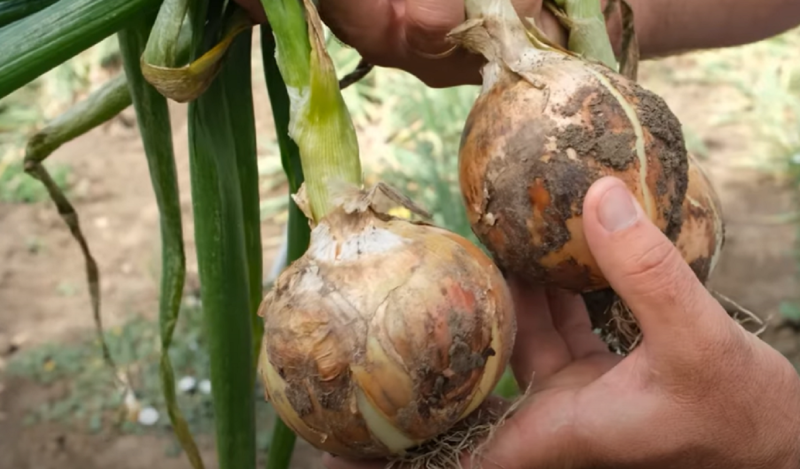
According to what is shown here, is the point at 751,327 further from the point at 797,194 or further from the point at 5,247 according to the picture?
the point at 5,247

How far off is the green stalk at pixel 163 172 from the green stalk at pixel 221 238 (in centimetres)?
3

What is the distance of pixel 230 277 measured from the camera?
865 millimetres

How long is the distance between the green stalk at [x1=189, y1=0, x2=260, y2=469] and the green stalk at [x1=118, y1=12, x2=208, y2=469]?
0.11 feet

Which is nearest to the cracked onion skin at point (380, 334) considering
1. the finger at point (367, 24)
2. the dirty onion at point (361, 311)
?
the dirty onion at point (361, 311)

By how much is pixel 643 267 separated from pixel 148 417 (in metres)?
1.27

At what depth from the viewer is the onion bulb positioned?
2.30 feet

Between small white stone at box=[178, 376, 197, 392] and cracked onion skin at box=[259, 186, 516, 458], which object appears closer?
cracked onion skin at box=[259, 186, 516, 458]

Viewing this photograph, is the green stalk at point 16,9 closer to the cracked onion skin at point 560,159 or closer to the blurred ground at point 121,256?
the cracked onion skin at point 560,159

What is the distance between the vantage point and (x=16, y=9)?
30.8 inches

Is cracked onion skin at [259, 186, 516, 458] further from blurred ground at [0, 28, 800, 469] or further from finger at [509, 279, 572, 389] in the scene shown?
blurred ground at [0, 28, 800, 469]

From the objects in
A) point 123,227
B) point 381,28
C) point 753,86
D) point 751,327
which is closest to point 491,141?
point 381,28

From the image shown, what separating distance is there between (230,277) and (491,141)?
309 millimetres

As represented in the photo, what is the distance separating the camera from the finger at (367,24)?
0.92 m

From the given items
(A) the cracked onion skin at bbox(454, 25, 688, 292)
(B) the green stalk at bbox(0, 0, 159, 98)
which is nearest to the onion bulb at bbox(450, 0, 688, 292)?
(A) the cracked onion skin at bbox(454, 25, 688, 292)
